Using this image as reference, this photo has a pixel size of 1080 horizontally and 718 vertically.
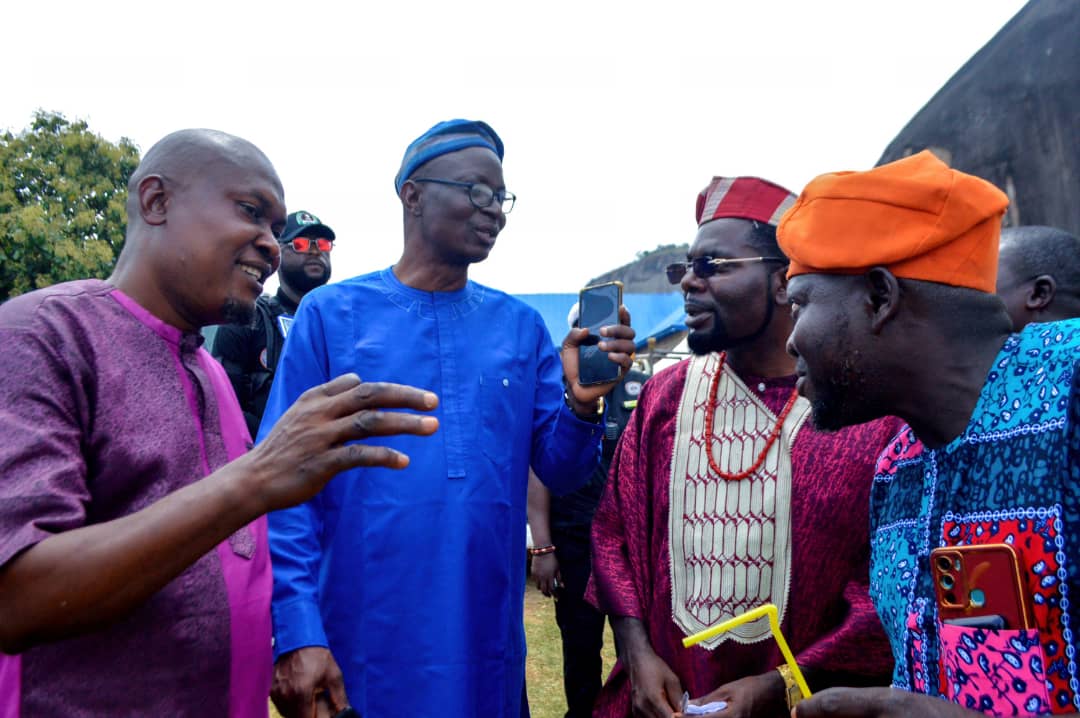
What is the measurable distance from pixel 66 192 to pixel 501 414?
1880 cm

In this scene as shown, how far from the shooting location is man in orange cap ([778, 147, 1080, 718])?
1.33m

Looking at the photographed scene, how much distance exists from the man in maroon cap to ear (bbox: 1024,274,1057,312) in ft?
3.73

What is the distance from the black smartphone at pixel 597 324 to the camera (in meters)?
2.41

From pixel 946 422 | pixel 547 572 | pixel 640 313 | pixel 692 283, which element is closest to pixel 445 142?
pixel 692 283

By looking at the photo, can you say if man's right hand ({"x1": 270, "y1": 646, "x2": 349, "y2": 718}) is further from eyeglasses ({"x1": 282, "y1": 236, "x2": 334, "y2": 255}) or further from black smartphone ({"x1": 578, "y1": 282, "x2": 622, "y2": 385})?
eyeglasses ({"x1": 282, "y1": 236, "x2": 334, "y2": 255})

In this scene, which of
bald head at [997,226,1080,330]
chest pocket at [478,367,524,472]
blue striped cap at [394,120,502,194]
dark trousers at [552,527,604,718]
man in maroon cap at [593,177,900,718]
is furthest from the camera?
dark trousers at [552,527,604,718]

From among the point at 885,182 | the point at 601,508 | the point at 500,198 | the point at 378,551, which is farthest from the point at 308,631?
the point at 885,182

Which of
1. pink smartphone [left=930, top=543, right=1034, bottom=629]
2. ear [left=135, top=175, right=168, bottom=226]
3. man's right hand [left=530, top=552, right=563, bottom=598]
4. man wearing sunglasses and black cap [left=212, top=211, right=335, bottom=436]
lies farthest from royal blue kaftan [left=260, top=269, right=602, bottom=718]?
man's right hand [left=530, top=552, right=563, bottom=598]

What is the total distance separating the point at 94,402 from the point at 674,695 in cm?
171

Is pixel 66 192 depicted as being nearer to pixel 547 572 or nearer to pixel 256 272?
pixel 547 572

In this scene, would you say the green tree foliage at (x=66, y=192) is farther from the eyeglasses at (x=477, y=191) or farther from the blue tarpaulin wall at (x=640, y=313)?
the eyeglasses at (x=477, y=191)

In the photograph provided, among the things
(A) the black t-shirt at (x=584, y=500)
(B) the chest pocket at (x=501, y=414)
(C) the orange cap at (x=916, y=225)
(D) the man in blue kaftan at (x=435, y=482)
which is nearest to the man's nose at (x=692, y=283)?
(D) the man in blue kaftan at (x=435, y=482)

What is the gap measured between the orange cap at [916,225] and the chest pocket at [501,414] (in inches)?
47.0

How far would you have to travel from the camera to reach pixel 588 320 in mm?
2516
